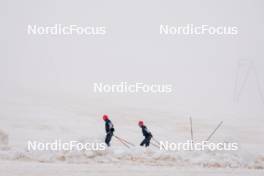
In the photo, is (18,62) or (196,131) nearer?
(196,131)

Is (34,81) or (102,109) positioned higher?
(34,81)

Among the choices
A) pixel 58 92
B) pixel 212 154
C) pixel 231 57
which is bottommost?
pixel 212 154

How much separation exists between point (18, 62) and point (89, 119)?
23454 millimetres

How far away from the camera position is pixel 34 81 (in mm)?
47750

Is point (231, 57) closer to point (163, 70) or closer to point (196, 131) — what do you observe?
point (163, 70)

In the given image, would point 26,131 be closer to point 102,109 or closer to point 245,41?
point 102,109

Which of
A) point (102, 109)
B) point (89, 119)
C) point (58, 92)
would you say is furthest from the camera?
point (58, 92)

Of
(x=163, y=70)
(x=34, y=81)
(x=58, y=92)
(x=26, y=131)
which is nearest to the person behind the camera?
(x=26, y=131)

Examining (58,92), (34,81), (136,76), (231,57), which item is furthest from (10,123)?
(231,57)

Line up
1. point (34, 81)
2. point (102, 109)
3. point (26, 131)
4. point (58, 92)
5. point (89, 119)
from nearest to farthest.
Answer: point (26, 131) < point (89, 119) < point (102, 109) < point (58, 92) < point (34, 81)

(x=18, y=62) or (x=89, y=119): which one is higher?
(x=18, y=62)

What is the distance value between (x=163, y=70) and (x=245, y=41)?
9.32 meters

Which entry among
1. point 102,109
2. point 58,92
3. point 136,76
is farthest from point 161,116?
point 136,76

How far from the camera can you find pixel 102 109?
35.0 metres
